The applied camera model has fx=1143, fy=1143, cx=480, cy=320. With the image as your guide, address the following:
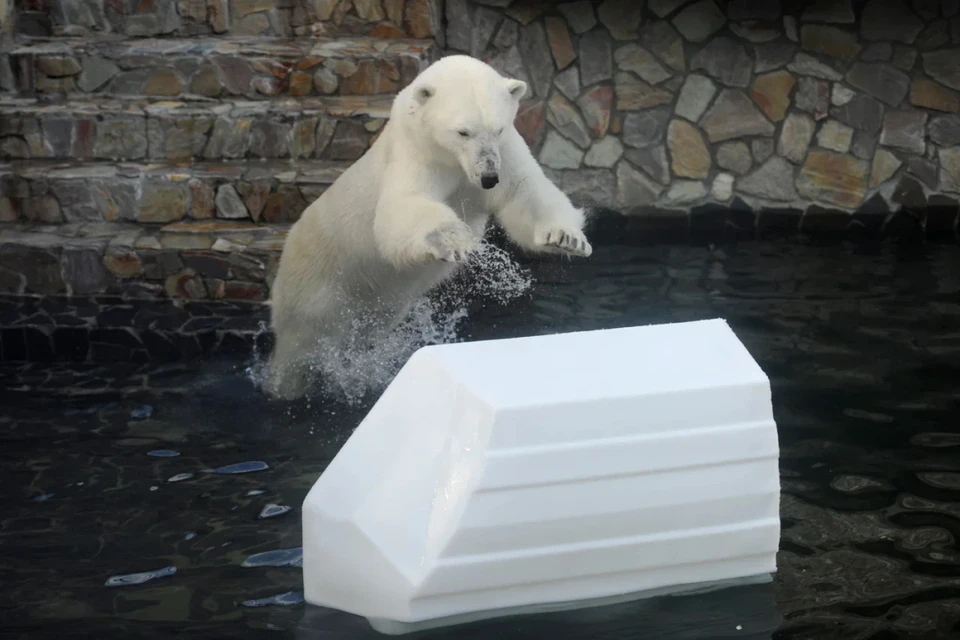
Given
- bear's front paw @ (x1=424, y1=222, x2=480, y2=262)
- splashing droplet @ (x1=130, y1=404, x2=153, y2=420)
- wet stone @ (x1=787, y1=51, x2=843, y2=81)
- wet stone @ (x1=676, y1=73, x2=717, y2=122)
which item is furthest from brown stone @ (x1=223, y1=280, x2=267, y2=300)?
wet stone @ (x1=787, y1=51, x2=843, y2=81)

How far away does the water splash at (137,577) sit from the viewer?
9.89ft

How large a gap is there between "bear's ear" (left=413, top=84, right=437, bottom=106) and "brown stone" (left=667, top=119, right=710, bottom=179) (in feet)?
10.8

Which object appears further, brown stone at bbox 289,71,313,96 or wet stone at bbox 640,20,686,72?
wet stone at bbox 640,20,686,72

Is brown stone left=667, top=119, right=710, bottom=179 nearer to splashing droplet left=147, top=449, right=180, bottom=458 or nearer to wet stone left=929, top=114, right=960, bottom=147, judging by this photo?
wet stone left=929, top=114, right=960, bottom=147

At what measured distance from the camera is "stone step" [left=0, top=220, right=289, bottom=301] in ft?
18.5

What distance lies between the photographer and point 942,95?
6688mm

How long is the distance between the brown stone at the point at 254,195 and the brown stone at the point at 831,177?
313 centimetres

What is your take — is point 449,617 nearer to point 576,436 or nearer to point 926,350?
point 576,436

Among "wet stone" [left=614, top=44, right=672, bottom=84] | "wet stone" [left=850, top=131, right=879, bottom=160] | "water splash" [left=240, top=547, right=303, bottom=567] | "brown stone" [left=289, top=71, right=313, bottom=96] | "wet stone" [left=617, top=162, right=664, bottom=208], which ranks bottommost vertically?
"wet stone" [left=617, top=162, right=664, bottom=208]

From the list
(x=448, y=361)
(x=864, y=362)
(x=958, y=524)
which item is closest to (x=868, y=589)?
(x=958, y=524)

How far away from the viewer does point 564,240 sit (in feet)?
11.9

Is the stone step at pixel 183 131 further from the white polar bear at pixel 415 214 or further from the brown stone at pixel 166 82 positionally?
the white polar bear at pixel 415 214

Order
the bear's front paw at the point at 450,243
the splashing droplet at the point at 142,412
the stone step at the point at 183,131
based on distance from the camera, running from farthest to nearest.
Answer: the stone step at the point at 183,131
the splashing droplet at the point at 142,412
the bear's front paw at the point at 450,243

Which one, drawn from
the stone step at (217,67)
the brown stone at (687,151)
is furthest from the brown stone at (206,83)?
the brown stone at (687,151)
